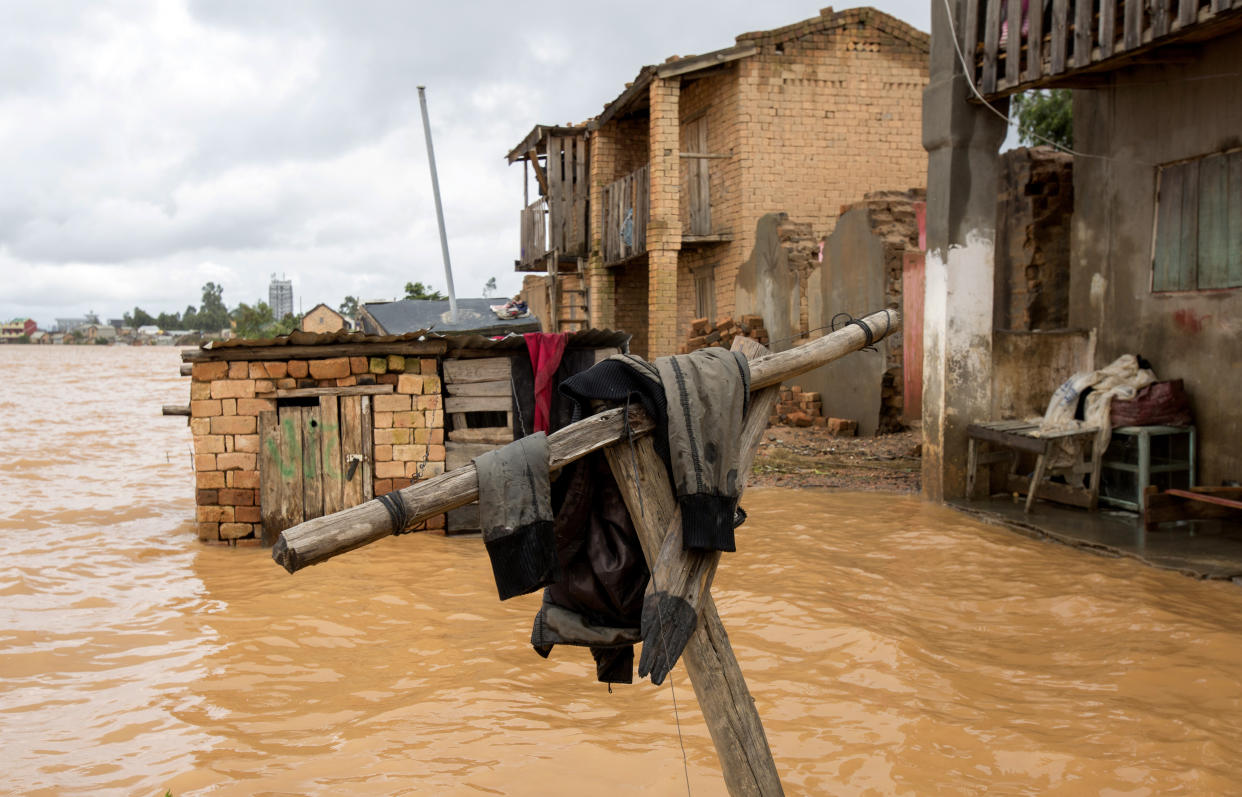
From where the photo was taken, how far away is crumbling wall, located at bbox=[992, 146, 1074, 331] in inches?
365

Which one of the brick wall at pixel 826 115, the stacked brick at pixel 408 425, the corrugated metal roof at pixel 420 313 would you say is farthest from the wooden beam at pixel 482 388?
the corrugated metal roof at pixel 420 313

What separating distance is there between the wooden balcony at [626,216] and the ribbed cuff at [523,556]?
1411 centimetres

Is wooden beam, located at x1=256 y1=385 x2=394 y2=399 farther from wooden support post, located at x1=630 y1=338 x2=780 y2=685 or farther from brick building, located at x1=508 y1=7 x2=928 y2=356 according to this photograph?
brick building, located at x1=508 y1=7 x2=928 y2=356

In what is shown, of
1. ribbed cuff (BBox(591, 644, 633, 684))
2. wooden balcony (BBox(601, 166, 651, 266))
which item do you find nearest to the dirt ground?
wooden balcony (BBox(601, 166, 651, 266))

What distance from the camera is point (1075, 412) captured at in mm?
7824

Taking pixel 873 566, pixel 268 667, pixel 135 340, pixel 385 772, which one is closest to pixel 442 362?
pixel 268 667

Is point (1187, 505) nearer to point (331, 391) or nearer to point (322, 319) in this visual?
point (331, 391)

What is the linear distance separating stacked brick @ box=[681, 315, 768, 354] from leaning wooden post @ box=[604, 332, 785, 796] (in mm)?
12048

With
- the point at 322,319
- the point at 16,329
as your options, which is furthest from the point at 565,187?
the point at 16,329

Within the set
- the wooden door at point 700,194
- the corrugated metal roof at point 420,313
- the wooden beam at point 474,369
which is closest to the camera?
the wooden beam at point 474,369

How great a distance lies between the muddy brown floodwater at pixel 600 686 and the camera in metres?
3.97

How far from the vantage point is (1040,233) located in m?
9.34

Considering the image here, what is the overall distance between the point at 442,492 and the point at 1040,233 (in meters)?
8.81

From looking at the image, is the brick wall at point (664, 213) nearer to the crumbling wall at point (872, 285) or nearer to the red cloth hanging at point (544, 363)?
the crumbling wall at point (872, 285)
